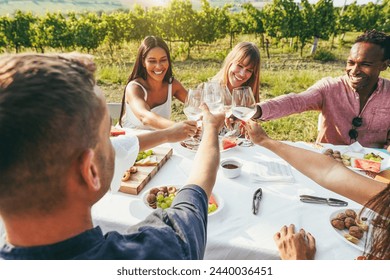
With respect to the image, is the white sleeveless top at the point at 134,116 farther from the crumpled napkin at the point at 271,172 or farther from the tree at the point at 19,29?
the tree at the point at 19,29

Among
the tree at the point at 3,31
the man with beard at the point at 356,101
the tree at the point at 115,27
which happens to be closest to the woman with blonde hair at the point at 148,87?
the man with beard at the point at 356,101

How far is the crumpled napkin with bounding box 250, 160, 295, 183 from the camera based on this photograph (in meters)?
1.48

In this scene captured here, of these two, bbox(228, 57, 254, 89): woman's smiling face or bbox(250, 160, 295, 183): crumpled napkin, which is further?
bbox(228, 57, 254, 89): woman's smiling face

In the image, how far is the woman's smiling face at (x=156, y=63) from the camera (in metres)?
2.58

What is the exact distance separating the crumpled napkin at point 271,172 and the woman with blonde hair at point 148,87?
90 cm

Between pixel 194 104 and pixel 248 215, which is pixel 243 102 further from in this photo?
pixel 248 215

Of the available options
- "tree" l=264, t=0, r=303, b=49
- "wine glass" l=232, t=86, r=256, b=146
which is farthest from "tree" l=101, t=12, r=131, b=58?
"wine glass" l=232, t=86, r=256, b=146

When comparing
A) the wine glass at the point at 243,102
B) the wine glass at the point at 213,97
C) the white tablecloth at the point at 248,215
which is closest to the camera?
the white tablecloth at the point at 248,215

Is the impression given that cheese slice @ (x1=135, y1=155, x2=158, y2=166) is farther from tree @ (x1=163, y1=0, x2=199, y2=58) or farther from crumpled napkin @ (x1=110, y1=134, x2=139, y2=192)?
tree @ (x1=163, y1=0, x2=199, y2=58)

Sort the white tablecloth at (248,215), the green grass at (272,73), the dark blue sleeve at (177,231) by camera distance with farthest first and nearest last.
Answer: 1. the green grass at (272,73)
2. the white tablecloth at (248,215)
3. the dark blue sleeve at (177,231)

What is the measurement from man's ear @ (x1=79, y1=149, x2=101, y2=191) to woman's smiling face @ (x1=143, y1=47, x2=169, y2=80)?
2052 millimetres

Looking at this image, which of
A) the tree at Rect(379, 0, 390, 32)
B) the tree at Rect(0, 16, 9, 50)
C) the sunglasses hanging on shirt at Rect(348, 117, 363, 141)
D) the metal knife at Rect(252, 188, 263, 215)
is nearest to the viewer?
the metal knife at Rect(252, 188, 263, 215)

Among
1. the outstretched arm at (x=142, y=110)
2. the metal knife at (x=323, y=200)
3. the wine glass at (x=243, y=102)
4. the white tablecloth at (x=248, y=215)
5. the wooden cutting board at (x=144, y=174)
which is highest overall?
the wine glass at (x=243, y=102)

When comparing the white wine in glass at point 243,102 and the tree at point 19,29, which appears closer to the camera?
the white wine in glass at point 243,102
